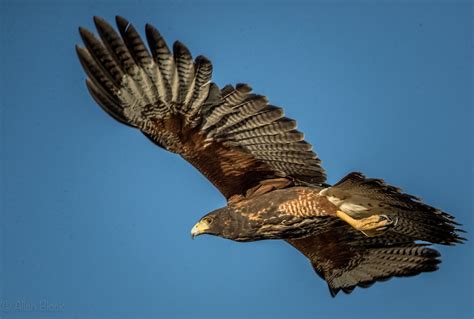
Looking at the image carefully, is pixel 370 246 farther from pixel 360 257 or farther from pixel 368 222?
pixel 368 222

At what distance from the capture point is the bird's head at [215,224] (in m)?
10.4

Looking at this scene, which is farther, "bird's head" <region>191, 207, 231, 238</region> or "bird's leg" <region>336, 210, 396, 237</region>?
"bird's head" <region>191, 207, 231, 238</region>

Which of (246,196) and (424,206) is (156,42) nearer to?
(246,196)

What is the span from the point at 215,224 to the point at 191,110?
1370 mm

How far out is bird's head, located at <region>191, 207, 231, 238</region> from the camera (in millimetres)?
10438

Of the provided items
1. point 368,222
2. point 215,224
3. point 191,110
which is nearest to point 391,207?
point 368,222

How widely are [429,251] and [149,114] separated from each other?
4.12 meters

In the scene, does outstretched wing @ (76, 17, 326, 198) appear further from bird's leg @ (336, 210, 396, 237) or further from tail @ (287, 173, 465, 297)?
tail @ (287, 173, 465, 297)

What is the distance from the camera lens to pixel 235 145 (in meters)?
10.6

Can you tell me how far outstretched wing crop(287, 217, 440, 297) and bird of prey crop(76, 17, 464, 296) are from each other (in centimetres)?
80

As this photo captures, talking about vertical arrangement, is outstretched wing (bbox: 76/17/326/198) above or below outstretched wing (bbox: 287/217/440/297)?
above

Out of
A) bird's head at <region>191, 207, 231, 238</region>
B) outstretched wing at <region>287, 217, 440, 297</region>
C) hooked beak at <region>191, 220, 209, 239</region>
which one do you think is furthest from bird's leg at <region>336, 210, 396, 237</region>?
hooked beak at <region>191, 220, 209, 239</region>

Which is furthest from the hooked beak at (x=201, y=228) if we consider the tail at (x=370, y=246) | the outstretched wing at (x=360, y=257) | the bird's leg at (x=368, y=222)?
the outstretched wing at (x=360, y=257)

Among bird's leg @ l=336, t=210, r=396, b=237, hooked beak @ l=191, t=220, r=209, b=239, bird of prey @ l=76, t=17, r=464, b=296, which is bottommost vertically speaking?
hooked beak @ l=191, t=220, r=209, b=239
